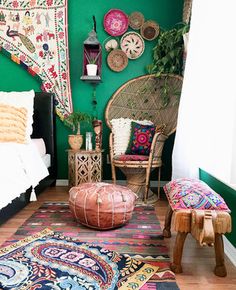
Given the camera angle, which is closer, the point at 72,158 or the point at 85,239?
the point at 85,239

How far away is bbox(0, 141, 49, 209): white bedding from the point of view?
1937 millimetres

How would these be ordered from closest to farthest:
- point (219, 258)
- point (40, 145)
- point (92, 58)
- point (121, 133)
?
point (219, 258) < point (40, 145) < point (121, 133) < point (92, 58)

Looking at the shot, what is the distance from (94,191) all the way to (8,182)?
0.63 metres

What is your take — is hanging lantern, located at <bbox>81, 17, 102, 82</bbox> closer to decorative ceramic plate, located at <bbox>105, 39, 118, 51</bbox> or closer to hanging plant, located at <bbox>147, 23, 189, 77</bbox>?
decorative ceramic plate, located at <bbox>105, 39, 118, 51</bbox>

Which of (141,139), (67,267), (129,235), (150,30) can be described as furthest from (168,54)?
(67,267)

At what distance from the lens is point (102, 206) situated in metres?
2.14

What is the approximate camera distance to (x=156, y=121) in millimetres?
3494

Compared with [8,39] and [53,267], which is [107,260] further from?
[8,39]

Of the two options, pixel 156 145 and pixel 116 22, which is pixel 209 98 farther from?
pixel 116 22

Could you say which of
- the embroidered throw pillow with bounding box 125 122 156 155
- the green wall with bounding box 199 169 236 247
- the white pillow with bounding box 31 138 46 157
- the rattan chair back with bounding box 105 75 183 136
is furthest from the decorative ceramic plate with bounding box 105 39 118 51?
the green wall with bounding box 199 169 236 247

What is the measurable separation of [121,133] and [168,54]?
1048mm

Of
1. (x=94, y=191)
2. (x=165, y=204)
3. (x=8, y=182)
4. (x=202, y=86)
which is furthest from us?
(x=165, y=204)

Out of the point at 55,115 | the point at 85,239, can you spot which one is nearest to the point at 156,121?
the point at 55,115

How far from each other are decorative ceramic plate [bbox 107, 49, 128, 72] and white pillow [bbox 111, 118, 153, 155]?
67 cm
